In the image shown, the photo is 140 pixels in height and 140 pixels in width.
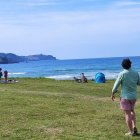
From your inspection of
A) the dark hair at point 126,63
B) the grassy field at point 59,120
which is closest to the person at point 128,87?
the dark hair at point 126,63

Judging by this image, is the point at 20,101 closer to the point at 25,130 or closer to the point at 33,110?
the point at 33,110

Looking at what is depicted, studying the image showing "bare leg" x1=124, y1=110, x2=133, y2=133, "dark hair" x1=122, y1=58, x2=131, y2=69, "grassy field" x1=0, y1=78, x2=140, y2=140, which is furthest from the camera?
"grassy field" x1=0, y1=78, x2=140, y2=140

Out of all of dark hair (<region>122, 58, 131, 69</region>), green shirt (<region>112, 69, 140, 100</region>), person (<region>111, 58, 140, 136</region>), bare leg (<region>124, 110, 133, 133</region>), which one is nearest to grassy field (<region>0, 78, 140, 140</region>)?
bare leg (<region>124, 110, 133, 133</region>)

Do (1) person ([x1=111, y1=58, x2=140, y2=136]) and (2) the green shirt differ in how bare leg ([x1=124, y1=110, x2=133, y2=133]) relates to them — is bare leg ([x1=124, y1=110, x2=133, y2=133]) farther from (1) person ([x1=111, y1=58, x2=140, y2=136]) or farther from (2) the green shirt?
(2) the green shirt

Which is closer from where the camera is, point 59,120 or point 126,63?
point 126,63

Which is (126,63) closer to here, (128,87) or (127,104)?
(128,87)

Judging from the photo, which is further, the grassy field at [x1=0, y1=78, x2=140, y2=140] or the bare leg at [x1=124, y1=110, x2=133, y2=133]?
the grassy field at [x1=0, y1=78, x2=140, y2=140]

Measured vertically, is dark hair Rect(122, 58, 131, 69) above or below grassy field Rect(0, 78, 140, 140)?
above

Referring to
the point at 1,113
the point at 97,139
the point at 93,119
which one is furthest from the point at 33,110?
the point at 97,139

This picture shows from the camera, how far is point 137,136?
12602 mm

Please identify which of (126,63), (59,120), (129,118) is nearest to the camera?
(126,63)

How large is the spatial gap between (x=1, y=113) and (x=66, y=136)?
4799mm

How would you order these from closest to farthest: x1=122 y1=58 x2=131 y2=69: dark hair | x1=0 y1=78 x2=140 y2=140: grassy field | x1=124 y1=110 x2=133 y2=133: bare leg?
1. x1=122 y1=58 x2=131 y2=69: dark hair
2. x1=124 y1=110 x2=133 y2=133: bare leg
3. x1=0 y1=78 x2=140 y2=140: grassy field

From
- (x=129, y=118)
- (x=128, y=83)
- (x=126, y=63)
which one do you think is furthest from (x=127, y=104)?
(x=126, y=63)
